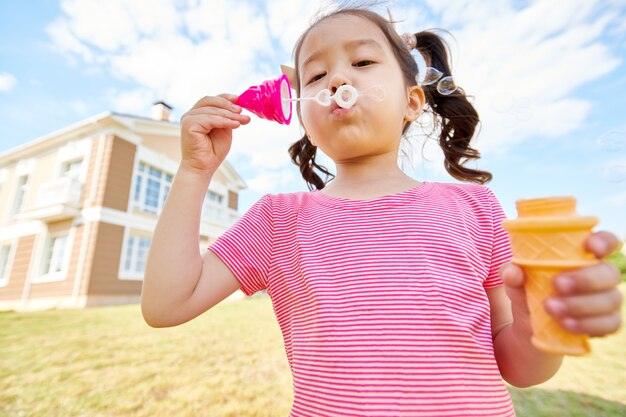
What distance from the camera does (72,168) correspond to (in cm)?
1160

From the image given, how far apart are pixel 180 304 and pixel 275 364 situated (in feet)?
6.31

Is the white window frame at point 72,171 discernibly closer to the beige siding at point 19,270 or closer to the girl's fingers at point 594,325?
the beige siding at point 19,270

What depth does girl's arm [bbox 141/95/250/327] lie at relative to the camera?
1.05 m

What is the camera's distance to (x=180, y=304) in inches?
A: 41.9

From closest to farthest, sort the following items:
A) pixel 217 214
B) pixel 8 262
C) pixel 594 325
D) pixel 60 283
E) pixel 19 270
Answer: pixel 594 325
pixel 60 283
pixel 19 270
pixel 8 262
pixel 217 214

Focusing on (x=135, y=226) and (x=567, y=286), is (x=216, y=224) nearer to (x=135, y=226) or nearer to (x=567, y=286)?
(x=135, y=226)

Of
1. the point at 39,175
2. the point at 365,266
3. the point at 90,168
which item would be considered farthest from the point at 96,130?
the point at 365,266

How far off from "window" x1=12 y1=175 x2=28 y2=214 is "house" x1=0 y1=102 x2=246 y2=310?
0.09 feet

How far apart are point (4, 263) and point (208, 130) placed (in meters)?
15.2

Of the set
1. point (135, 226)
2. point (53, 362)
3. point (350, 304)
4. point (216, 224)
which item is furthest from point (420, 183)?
point (216, 224)

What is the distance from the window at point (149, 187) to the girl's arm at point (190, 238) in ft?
36.8

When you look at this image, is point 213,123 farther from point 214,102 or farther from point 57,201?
point 57,201

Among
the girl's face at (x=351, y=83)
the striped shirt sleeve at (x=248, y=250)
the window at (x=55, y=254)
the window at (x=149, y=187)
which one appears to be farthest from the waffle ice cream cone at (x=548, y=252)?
the window at (x=55, y=254)

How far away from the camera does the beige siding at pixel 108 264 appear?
390 inches
